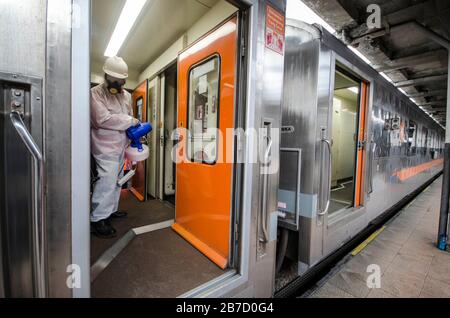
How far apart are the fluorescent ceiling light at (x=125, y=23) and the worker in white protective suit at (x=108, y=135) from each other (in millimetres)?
926

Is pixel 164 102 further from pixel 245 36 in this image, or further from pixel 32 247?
pixel 32 247

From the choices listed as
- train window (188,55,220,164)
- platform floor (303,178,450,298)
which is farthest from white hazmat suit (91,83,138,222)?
platform floor (303,178,450,298)

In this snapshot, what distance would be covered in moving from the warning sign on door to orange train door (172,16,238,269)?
0.25 m

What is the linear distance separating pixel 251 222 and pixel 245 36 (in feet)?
4.57

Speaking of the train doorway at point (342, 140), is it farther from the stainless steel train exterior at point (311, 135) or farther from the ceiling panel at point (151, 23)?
the ceiling panel at point (151, 23)

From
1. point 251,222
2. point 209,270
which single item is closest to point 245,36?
point 251,222

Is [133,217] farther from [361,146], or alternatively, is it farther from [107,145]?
[361,146]

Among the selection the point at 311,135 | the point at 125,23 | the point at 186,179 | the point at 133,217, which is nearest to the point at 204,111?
the point at 186,179

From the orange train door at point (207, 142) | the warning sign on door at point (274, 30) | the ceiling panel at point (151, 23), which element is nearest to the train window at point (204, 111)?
the orange train door at point (207, 142)

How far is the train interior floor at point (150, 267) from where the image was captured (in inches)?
55.2

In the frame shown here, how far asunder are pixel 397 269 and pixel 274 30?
282 centimetres

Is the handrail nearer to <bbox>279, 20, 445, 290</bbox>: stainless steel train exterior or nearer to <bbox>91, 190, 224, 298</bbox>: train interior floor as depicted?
<bbox>91, 190, 224, 298</bbox>: train interior floor

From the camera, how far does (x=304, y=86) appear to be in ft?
7.16

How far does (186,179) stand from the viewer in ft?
7.59
